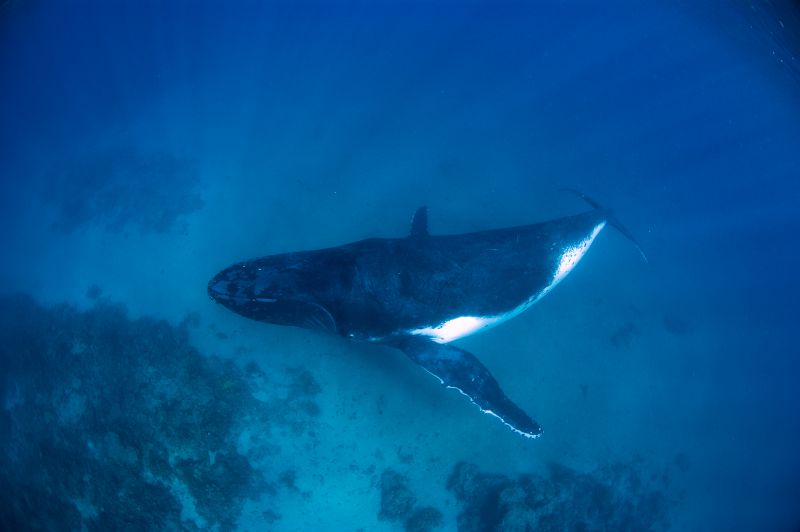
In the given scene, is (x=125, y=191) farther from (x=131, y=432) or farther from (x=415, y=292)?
(x=415, y=292)

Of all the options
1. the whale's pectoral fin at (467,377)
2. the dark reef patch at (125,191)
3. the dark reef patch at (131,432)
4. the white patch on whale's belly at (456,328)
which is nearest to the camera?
the whale's pectoral fin at (467,377)

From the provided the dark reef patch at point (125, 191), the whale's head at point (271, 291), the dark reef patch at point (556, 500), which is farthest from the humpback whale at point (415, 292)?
the dark reef patch at point (125, 191)

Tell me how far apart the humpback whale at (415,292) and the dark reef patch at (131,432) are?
2.77 metres

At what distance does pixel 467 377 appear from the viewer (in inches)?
223

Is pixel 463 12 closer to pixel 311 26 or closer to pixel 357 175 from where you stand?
pixel 311 26

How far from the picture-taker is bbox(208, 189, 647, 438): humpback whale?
16.2 ft

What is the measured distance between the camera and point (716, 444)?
466 inches

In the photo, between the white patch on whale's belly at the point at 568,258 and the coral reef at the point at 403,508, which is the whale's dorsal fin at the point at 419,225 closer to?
the white patch on whale's belly at the point at 568,258

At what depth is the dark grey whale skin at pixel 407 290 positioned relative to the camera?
4.93 metres

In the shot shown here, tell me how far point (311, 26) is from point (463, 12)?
10.2m

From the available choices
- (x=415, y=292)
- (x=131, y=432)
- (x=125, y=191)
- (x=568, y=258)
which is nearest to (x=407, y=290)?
(x=415, y=292)

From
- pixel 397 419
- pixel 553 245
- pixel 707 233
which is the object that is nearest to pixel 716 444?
pixel 707 233

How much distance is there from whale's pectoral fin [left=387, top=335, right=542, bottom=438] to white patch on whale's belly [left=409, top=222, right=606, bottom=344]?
0.70 feet

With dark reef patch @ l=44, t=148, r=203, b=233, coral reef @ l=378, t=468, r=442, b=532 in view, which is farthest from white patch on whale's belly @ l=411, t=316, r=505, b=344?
dark reef patch @ l=44, t=148, r=203, b=233
